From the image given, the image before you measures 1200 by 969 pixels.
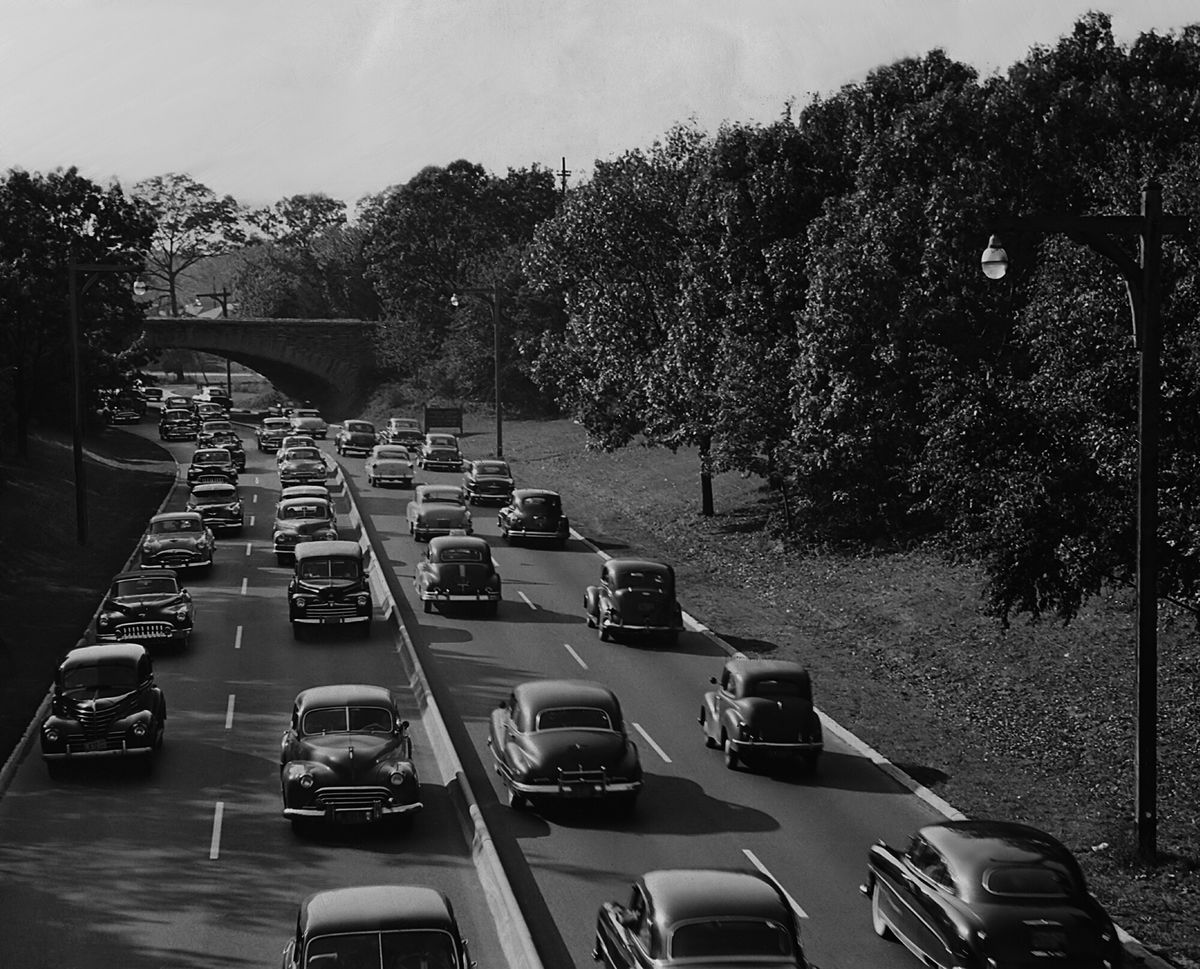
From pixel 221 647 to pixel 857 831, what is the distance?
1687cm

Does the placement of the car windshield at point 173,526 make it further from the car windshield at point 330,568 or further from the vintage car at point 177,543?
the car windshield at point 330,568

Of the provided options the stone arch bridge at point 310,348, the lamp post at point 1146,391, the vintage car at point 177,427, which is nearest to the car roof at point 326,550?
the lamp post at point 1146,391

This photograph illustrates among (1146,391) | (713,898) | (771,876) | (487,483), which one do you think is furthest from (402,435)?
(713,898)

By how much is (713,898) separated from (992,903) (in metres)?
2.97

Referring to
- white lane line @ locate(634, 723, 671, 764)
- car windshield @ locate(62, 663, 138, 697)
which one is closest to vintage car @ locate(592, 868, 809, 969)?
white lane line @ locate(634, 723, 671, 764)

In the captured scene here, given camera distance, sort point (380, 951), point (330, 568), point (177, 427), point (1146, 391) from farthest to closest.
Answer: point (177, 427) → point (330, 568) → point (1146, 391) → point (380, 951)

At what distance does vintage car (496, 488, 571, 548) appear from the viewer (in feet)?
154

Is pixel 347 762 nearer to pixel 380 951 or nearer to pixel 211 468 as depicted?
pixel 380 951

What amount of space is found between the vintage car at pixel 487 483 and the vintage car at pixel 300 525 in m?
10.9

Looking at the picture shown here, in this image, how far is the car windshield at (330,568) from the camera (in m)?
34.7

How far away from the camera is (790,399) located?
44.8m

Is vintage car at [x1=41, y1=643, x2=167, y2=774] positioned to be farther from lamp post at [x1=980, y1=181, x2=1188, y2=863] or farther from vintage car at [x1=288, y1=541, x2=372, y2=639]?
lamp post at [x1=980, y1=181, x2=1188, y2=863]

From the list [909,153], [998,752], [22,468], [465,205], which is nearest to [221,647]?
[998,752]

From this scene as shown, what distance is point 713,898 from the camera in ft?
47.8
